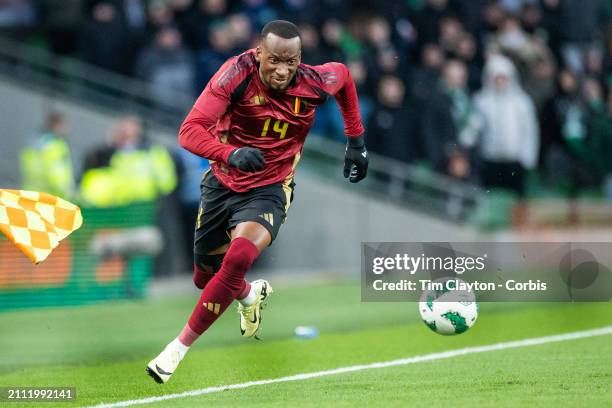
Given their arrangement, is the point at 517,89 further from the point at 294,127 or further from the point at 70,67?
the point at 294,127

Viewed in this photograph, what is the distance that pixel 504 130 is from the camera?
17.9 meters

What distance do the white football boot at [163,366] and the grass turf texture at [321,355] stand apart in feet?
0.58

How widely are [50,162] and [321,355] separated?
25.3ft

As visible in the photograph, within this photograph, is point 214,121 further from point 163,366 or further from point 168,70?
point 168,70

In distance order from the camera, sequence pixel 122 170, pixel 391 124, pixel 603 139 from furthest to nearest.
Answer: pixel 603 139 < pixel 391 124 < pixel 122 170

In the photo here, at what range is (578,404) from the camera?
727 cm

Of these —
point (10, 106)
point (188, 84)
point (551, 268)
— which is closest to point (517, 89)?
point (551, 268)

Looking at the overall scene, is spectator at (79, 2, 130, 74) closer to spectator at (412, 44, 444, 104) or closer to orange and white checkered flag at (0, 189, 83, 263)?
spectator at (412, 44, 444, 104)

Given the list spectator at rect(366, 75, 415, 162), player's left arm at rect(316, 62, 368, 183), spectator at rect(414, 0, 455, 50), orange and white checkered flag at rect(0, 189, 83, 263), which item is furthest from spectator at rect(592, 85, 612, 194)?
orange and white checkered flag at rect(0, 189, 83, 263)

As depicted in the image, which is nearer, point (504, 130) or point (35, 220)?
point (35, 220)

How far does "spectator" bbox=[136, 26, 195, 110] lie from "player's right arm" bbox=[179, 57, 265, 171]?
31.2 feet

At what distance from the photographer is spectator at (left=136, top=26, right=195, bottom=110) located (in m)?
18.0

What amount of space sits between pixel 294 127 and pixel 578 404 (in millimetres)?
2911

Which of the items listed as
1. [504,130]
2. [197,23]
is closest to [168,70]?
[197,23]
